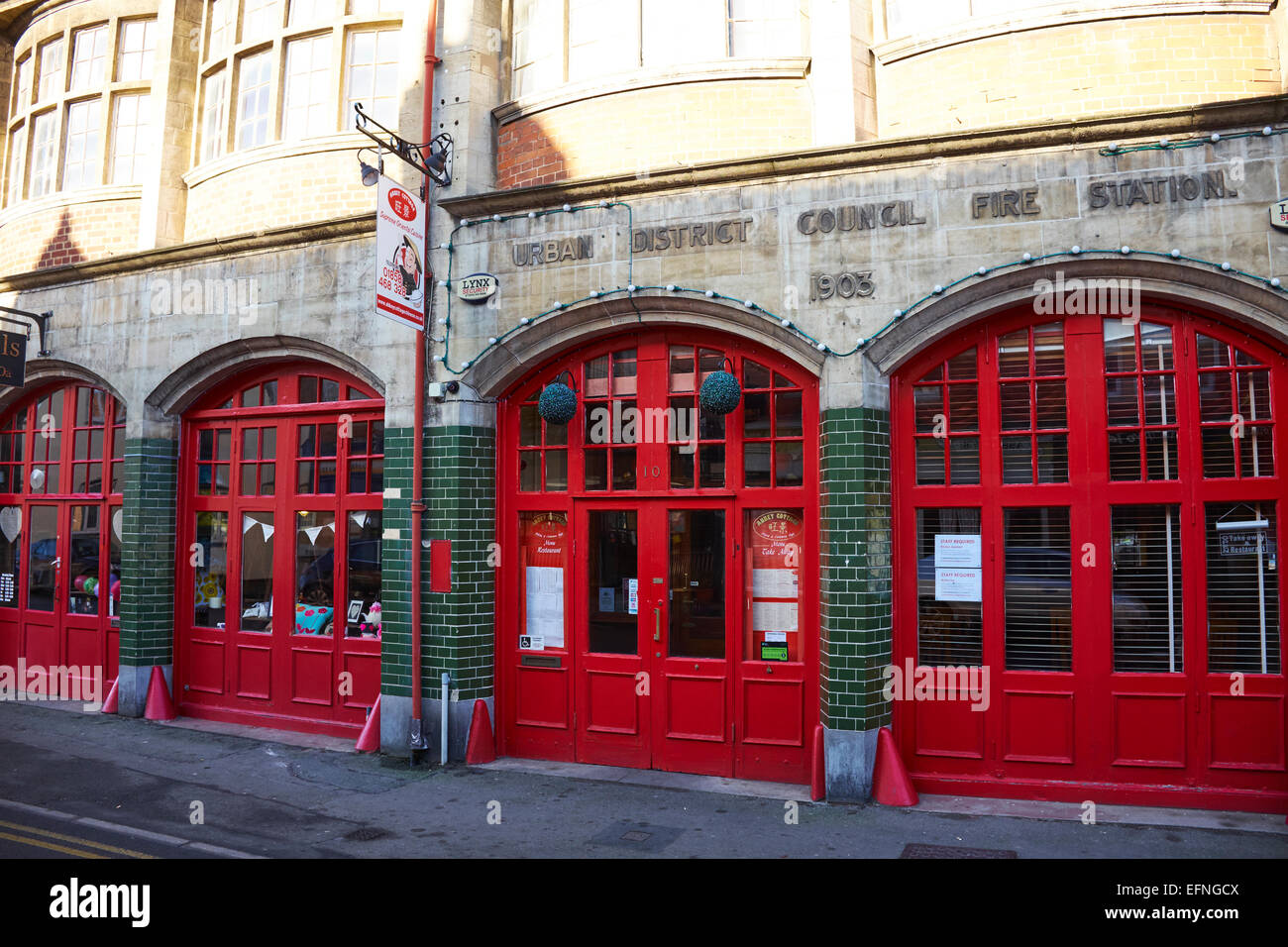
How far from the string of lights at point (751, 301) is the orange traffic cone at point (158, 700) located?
532cm

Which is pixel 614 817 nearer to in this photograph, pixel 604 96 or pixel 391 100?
pixel 604 96

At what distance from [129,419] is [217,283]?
2.06 meters

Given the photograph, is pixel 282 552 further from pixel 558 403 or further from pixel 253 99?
pixel 253 99

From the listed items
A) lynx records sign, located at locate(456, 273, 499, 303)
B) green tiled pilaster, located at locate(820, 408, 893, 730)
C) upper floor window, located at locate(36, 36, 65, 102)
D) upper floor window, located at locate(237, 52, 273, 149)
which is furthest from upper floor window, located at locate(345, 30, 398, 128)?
green tiled pilaster, located at locate(820, 408, 893, 730)

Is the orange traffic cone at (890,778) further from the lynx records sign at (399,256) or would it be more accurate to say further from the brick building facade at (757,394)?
the lynx records sign at (399,256)

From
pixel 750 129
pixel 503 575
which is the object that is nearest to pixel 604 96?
pixel 750 129

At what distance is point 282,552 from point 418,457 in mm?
2558

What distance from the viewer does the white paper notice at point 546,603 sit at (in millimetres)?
8773

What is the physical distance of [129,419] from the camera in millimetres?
10945

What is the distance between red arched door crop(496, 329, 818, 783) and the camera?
7.96 metres

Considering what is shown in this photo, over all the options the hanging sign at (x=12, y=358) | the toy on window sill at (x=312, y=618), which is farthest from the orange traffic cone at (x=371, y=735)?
the hanging sign at (x=12, y=358)

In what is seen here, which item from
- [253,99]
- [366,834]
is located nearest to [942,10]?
[253,99]

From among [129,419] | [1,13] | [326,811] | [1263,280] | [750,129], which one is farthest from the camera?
[1,13]

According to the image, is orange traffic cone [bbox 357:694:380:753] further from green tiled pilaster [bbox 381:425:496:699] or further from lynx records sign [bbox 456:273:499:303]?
lynx records sign [bbox 456:273:499:303]
